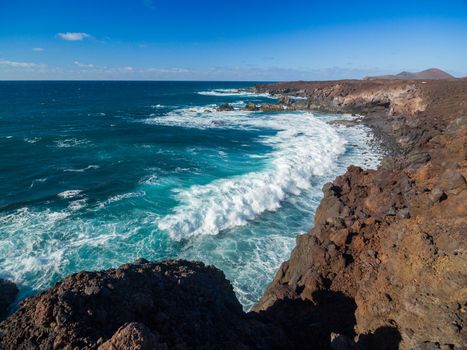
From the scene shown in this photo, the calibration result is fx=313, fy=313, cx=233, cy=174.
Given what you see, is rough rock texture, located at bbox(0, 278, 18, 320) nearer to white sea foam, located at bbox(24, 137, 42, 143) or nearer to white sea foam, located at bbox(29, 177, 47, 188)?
white sea foam, located at bbox(29, 177, 47, 188)

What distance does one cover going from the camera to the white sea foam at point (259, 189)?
1852 centimetres

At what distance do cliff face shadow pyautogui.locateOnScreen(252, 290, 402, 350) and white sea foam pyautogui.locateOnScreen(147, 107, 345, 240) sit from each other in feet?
Answer: 31.0

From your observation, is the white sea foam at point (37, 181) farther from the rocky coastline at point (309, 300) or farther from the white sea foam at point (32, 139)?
the white sea foam at point (32, 139)

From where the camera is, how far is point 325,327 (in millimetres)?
7887

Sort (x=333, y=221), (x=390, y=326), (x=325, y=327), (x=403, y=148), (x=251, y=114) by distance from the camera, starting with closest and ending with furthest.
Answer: (x=390, y=326) < (x=325, y=327) < (x=333, y=221) < (x=403, y=148) < (x=251, y=114)

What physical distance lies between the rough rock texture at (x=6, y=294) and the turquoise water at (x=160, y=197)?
60cm

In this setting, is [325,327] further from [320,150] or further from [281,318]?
[320,150]

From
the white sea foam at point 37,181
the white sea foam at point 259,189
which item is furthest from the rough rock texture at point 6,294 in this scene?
the white sea foam at point 37,181

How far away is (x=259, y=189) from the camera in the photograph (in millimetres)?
22797

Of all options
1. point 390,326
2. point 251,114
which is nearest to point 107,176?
point 390,326

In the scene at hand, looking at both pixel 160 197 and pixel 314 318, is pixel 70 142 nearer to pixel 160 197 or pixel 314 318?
pixel 160 197

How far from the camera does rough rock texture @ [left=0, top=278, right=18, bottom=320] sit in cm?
1145

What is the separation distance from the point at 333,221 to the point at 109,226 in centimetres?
1237

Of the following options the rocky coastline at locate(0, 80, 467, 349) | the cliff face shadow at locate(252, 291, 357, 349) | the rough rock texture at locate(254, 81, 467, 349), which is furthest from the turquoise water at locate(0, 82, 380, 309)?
the cliff face shadow at locate(252, 291, 357, 349)
